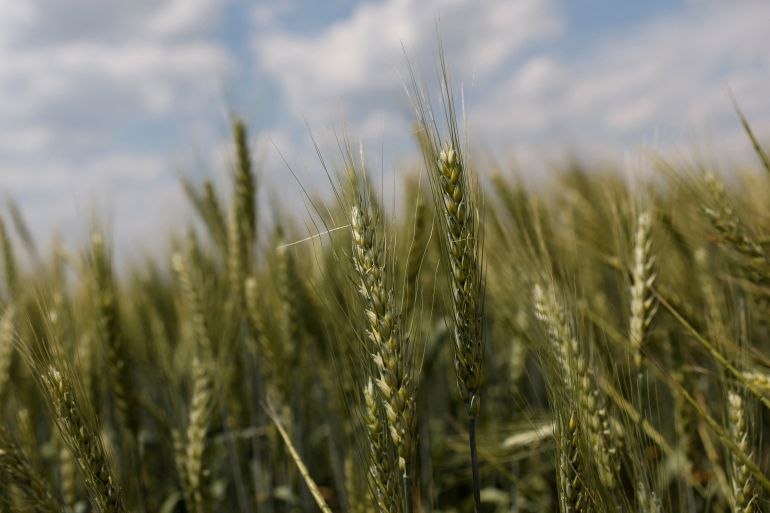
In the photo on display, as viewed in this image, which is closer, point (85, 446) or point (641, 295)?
point (85, 446)

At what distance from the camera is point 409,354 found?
4.20ft

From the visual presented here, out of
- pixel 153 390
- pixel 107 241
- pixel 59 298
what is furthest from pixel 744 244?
pixel 153 390

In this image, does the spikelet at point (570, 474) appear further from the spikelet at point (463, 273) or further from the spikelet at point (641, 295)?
the spikelet at point (641, 295)

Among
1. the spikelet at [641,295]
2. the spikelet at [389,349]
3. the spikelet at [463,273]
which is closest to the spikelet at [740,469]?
the spikelet at [641,295]

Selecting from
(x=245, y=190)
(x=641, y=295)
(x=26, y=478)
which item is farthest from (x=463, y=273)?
(x=245, y=190)

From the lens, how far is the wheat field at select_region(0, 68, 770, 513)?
126cm

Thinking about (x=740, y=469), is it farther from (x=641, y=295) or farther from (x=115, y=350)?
(x=115, y=350)

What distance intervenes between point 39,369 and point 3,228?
245 cm

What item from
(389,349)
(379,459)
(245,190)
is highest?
(245,190)

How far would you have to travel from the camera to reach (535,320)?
167cm

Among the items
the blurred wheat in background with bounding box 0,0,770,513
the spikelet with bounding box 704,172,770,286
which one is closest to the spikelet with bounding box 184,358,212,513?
the blurred wheat in background with bounding box 0,0,770,513

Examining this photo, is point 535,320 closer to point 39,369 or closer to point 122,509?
point 122,509

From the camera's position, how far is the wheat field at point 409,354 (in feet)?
4.15

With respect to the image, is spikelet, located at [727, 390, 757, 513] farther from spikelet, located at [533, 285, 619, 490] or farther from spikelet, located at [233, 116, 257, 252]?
spikelet, located at [233, 116, 257, 252]
